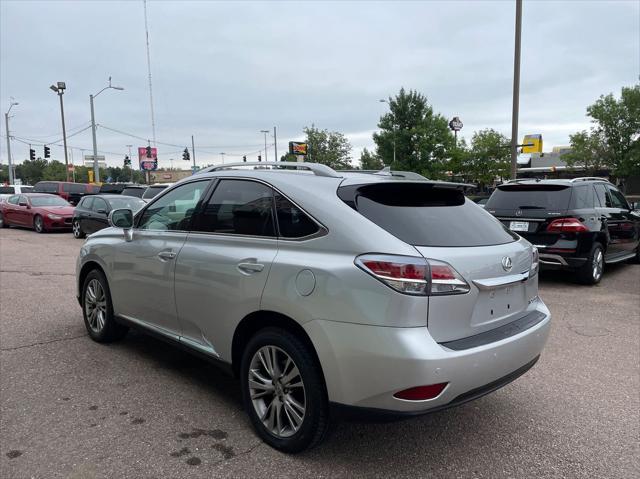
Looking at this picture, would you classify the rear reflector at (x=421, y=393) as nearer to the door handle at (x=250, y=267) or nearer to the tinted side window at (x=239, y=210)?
the door handle at (x=250, y=267)

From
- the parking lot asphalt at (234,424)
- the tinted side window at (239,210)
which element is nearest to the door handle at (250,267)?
the tinted side window at (239,210)

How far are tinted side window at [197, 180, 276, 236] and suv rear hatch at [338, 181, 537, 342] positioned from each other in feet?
1.84

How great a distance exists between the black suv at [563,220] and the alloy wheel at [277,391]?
6.05m

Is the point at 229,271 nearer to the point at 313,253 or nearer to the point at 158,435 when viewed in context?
the point at 313,253

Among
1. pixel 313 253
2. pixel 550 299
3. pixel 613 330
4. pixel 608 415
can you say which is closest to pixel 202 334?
pixel 313 253

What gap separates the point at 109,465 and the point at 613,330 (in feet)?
17.4

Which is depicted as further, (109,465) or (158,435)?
(158,435)

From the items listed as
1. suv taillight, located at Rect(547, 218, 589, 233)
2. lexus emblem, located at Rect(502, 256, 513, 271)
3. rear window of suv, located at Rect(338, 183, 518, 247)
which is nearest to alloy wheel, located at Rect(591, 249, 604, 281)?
suv taillight, located at Rect(547, 218, 589, 233)

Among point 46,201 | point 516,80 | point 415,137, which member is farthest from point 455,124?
point 46,201

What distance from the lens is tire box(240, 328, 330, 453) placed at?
2750 mm

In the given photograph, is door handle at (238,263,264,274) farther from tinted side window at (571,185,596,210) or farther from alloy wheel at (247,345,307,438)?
tinted side window at (571,185,596,210)

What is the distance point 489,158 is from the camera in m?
39.7

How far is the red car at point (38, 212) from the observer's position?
698 inches

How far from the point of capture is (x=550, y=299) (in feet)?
23.2
